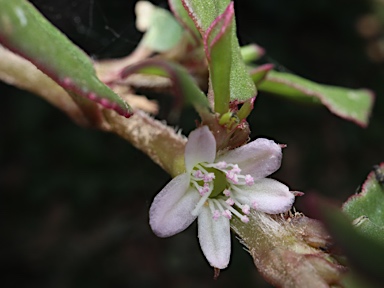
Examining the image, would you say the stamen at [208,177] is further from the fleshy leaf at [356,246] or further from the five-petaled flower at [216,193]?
the fleshy leaf at [356,246]

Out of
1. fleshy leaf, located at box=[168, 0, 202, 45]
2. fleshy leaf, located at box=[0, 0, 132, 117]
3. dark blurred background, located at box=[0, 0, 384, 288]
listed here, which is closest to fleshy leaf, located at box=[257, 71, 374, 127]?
fleshy leaf, located at box=[168, 0, 202, 45]

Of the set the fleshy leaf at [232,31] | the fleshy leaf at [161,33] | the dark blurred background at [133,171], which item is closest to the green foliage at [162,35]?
the fleshy leaf at [161,33]

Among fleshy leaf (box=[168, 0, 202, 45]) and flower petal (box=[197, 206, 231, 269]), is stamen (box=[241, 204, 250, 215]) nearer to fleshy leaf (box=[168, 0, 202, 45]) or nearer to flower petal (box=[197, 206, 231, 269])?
flower petal (box=[197, 206, 231, 269])

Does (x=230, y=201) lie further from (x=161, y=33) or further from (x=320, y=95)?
(x=161, y=33)

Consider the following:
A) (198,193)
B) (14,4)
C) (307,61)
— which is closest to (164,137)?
(198,193)

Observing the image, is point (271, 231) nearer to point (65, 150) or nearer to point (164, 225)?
point (164, 225)
